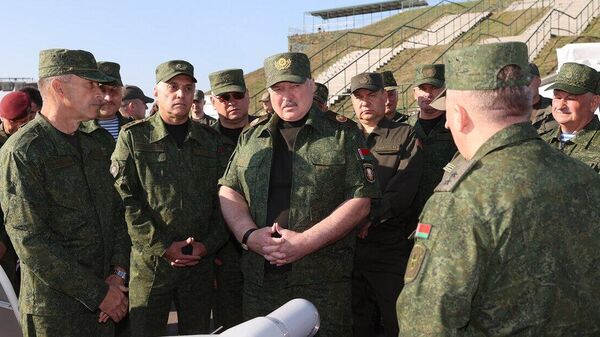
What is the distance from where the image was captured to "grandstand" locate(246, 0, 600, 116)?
17984mm

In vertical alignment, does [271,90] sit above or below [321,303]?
above

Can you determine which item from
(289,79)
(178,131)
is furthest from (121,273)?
(289,79)

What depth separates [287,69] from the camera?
329 cm

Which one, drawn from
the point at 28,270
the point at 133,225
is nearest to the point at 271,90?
the point at 133,225

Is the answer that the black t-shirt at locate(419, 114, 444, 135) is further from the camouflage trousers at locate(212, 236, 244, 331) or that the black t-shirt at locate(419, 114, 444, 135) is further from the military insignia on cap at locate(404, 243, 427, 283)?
the military insignia on cap at locate(404, 243, 427, 283)

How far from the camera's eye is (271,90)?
Answer: 11.0 ft

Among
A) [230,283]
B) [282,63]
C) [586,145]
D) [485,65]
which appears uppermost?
[485,65]

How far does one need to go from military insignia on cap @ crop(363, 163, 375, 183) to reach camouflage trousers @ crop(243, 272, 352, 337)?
0.61 meters

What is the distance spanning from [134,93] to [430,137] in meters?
3.97

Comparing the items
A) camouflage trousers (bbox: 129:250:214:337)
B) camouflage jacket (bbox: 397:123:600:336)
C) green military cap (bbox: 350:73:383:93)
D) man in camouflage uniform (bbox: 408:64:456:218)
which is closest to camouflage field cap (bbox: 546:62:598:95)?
man in camouflage uniform (bbox: 408:64:456:218)

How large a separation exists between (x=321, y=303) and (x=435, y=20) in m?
30.3

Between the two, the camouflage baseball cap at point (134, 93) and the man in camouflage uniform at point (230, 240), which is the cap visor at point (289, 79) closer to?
the man in camouflage uniform at point (230, 240)

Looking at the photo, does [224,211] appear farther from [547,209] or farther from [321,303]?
[547,209]

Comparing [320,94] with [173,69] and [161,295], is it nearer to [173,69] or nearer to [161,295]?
[173,69]
